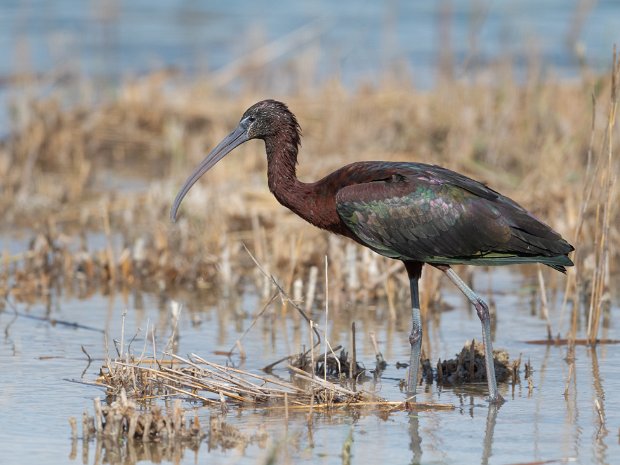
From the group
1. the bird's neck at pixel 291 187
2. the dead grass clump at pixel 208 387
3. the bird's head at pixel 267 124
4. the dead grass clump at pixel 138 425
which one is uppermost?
the bird's head at pixel 267 124

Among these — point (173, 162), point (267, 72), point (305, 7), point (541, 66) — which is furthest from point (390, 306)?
point (305, 7)

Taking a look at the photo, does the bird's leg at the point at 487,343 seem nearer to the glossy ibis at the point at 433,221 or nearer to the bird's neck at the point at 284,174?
the glossy ibis at the point at 433,221

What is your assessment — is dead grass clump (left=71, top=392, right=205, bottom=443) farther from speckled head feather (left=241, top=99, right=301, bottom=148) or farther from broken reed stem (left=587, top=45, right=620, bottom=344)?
broken reed stem (left=587, top=45, right=620, bottom=344)

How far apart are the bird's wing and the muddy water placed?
0.70 m

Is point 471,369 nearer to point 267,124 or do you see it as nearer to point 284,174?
point 284,174

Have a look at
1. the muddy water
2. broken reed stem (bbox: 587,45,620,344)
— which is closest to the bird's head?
the muddy water

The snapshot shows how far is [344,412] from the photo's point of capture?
582 cm

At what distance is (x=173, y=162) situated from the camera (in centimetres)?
1248

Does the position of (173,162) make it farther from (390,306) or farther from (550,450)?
(550,450)

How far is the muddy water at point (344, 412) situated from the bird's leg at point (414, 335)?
0.29 feet

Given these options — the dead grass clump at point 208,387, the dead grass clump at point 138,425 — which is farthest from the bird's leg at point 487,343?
the dead grass clump at point 138,425

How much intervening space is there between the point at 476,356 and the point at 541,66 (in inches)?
343

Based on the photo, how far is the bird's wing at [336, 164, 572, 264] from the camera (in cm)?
641

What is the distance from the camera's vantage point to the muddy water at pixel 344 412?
17.0ft
